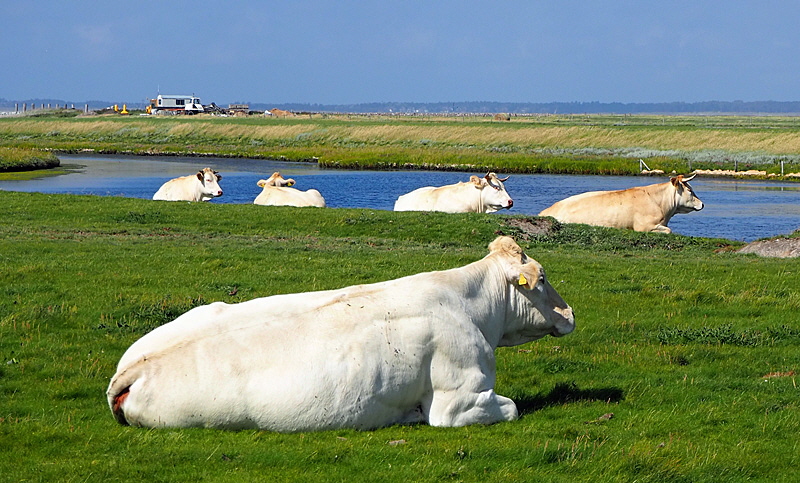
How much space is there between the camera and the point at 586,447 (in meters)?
6.88

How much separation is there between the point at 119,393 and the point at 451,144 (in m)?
78.2

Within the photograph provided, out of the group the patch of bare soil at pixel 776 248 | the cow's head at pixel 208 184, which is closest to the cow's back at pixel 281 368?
the patch of bare soil at pixel 776 248

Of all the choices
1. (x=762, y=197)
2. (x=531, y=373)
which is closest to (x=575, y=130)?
(x=762, y=197)

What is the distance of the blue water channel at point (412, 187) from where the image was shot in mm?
33500

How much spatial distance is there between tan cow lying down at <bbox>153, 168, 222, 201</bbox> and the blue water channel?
607 cm

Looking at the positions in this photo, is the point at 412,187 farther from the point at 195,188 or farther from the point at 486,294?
the point at 486,294

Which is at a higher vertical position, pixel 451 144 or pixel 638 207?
pixel 451 144

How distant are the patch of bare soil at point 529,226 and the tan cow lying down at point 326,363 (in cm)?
1465

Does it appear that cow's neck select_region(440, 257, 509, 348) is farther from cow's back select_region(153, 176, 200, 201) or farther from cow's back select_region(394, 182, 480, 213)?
cow's back select_region(153, 176, 200, 201)

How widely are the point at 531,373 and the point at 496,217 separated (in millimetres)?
15380

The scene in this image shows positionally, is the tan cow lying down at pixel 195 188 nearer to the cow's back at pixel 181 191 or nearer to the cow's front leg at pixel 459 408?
the cow's back at pixel 181 191

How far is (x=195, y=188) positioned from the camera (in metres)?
33.5

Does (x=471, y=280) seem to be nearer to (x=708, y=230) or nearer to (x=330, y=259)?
(x=330, y=259)

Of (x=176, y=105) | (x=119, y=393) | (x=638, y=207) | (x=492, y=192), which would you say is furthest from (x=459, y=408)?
(x=176, y=105)
